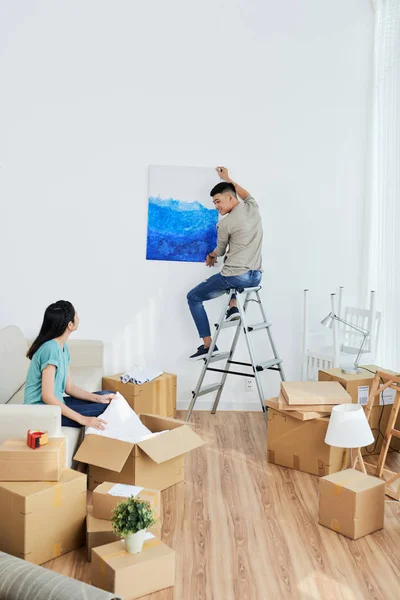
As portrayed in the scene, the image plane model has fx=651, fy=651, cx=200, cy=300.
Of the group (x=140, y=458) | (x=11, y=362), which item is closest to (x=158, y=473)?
(x=140, y=458)

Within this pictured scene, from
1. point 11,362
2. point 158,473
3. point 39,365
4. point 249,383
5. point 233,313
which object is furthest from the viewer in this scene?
point 249,383

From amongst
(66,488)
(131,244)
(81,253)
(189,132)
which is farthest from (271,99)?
(66,488)

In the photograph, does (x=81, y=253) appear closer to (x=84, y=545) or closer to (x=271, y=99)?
(x=271, y=99)

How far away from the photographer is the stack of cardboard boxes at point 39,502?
9.09 ft

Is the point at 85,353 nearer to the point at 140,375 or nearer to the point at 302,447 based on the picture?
the point at 140,375

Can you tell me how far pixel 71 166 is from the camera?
209 inches

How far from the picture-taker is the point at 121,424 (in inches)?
149

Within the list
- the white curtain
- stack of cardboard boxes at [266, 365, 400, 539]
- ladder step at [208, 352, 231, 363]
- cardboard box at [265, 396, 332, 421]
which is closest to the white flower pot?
stack of cardboard boxes at [266, 365, 400, 539]

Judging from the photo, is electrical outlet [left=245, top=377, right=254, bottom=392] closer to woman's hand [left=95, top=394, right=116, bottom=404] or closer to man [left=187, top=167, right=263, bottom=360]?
man [left=187, top=167, right=263, bottom=360]

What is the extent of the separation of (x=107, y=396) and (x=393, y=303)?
7.48 ft

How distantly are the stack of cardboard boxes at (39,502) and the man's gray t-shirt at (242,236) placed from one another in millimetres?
2357

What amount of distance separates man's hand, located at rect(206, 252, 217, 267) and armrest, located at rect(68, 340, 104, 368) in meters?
1.09

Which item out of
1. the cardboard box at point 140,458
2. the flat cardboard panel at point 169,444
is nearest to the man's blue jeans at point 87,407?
the cardboard box at point 140,458

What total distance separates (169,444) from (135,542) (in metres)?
0.91
